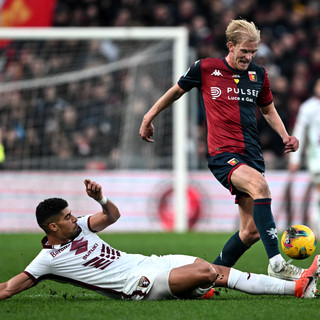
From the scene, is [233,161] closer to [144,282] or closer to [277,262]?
[277,262]

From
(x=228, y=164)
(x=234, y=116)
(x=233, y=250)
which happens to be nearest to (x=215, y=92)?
(x=234, y=116)

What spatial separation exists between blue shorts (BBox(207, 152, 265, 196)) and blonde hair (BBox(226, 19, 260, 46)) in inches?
36.6

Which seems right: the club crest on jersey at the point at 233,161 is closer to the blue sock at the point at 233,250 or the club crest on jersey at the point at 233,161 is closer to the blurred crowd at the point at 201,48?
the blue sock at the point at 233,250

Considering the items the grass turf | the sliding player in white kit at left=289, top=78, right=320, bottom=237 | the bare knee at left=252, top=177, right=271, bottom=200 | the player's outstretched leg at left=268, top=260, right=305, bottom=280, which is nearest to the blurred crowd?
the sliding player in white kit at left=289, top=78, right=320, bottom=237

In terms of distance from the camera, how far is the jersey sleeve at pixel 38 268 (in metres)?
5.47

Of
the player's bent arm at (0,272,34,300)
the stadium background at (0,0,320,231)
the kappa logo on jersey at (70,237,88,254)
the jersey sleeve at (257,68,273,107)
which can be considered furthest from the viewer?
the stadium background at (0,0,320,231)

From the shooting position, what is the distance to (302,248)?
6.08m

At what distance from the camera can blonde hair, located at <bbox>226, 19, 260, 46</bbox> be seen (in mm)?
6230

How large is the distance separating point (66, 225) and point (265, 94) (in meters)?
2.19

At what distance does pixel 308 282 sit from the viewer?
225 inches

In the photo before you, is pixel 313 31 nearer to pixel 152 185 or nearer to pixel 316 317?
pixel 152 185

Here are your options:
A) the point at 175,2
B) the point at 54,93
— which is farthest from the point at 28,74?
the point at 175,2

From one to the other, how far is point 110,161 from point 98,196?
29.2 feet

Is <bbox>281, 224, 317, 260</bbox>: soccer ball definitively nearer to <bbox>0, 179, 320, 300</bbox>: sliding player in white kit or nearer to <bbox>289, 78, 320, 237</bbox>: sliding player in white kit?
<bbox>0, 179, 320, 300</bbox>: sliding player in white kit
